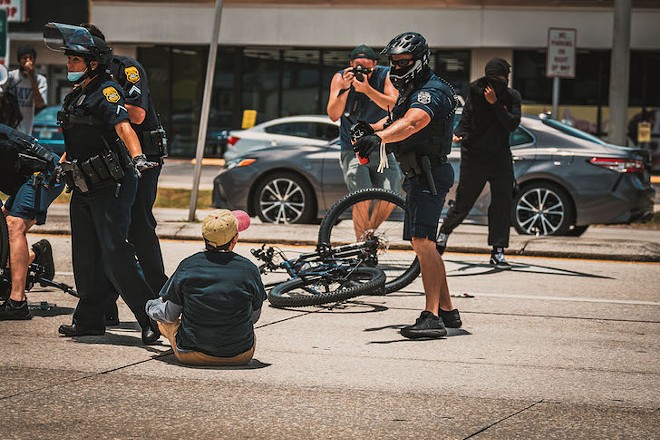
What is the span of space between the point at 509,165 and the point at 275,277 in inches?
95.7

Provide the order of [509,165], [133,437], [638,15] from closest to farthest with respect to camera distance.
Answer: [133,437]
[509,165]
[638,15]

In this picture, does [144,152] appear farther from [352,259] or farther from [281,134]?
[281,134]

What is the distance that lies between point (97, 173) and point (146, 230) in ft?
2.57

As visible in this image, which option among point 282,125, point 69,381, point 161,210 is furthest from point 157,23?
point 69,381

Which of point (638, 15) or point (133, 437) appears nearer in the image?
point (133, 437)

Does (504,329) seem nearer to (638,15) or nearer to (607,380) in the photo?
(607,380)

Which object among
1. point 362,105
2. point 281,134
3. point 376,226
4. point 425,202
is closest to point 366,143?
point 425,202

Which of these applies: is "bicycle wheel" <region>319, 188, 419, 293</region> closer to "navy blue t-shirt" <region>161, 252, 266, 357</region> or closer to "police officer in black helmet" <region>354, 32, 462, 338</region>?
"police officer in black helmet" <region>354, 32, 462, 338</region>

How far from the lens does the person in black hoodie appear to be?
11.6 meters

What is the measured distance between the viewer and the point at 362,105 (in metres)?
10.6

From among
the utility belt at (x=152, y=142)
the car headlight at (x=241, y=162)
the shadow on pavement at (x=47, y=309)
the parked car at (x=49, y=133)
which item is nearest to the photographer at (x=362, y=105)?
the utility belt at (x=152, y=142)

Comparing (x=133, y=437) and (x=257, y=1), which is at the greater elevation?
(x=257, y=1)

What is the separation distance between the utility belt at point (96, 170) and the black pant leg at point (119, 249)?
0.11 m

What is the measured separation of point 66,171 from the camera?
7.69m
